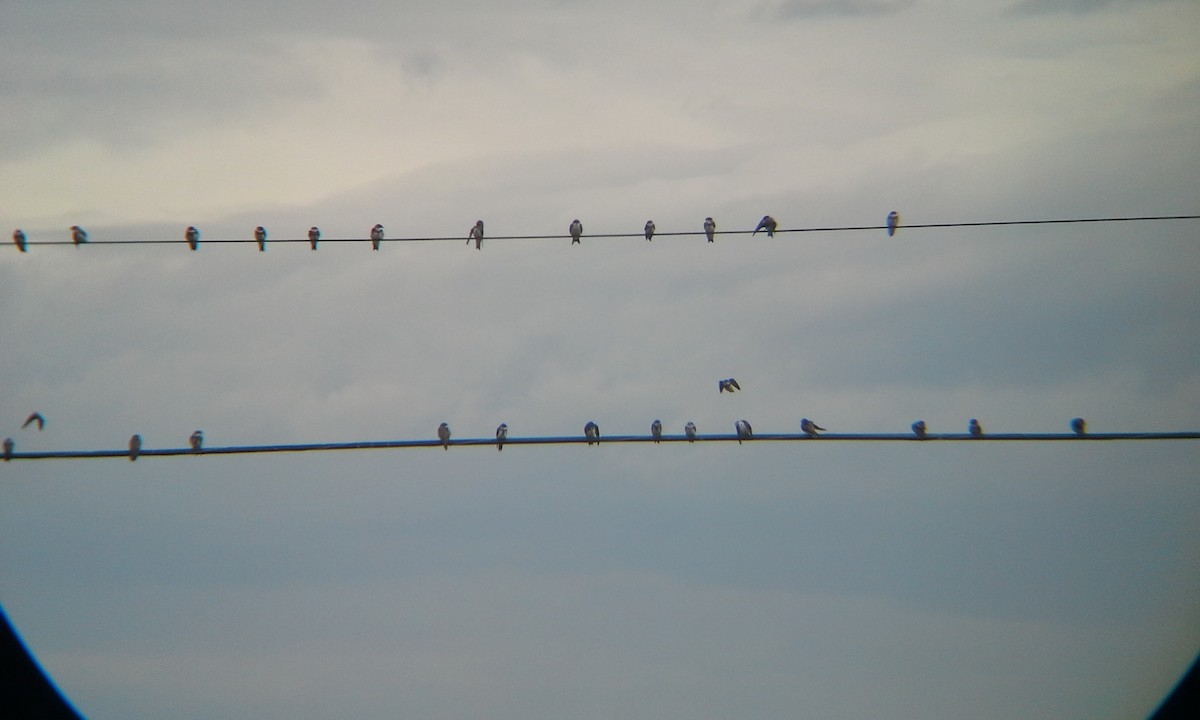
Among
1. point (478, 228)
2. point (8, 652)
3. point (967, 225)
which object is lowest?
point (8, 652)

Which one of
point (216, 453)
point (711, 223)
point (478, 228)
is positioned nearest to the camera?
point (216, 453)

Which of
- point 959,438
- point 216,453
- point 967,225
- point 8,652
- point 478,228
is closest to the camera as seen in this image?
point 8,652

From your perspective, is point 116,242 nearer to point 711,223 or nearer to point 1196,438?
point 1196,438

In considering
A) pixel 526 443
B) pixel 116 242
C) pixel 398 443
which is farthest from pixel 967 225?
pixel 116 242

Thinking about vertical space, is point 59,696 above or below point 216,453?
below

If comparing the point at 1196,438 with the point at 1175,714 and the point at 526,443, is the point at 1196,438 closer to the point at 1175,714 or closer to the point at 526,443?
the point at 1175,714

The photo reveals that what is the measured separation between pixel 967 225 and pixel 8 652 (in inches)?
425

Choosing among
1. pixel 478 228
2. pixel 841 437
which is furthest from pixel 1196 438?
pixel 478 228

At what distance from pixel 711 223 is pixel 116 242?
49.0 ft

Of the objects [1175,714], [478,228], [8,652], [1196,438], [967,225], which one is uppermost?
[478,228]

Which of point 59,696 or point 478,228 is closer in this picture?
point 59,696

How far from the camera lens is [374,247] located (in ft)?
60.6

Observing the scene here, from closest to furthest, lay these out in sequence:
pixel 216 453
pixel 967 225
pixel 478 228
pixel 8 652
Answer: pixel 8 652
pixel 216 453
pixel 967 225
pixel 478 228

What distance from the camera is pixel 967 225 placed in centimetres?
1559
